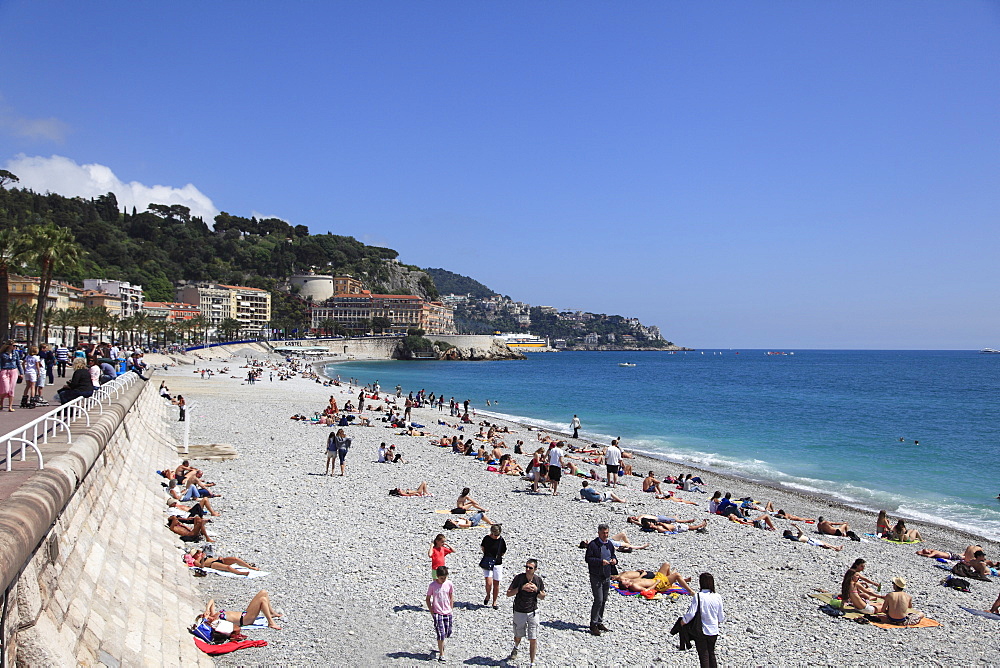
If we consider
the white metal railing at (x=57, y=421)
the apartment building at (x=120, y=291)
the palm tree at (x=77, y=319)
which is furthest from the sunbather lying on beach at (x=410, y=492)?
the apartment building at (x=120, y=291)

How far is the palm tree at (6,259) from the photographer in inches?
854

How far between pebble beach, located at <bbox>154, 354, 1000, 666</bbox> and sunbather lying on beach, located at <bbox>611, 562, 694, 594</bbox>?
0.74ft

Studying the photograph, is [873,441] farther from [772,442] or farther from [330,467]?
[330,467]

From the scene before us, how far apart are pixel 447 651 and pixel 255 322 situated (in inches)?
5196

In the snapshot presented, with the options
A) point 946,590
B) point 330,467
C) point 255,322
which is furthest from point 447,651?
point 255,322

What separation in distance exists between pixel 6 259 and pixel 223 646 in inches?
893

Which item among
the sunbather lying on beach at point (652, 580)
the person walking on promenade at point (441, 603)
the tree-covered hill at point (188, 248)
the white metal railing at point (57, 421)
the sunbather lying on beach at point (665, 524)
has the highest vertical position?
the tree-covered hill at point (188, 248)

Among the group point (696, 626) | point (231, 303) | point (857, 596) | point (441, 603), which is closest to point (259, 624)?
point (441, 603)

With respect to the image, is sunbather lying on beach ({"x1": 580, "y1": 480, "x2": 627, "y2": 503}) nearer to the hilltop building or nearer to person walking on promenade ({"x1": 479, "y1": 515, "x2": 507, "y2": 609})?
person walking on promenade ({"x1": 479, "y1": 515, "x2": 507, "y2": 609})

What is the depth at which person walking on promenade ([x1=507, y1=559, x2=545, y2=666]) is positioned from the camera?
6309mm

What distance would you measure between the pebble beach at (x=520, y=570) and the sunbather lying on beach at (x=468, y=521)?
0.18 meters

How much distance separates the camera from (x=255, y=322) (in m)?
129

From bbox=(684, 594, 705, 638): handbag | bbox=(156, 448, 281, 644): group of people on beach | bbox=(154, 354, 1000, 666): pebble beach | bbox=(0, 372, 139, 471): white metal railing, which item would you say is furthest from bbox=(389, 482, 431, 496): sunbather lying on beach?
bbox=(684, 594, 705, 638): handbag

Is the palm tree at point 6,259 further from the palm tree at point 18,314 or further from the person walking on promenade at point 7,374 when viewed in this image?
the palm tree at point 18,314
